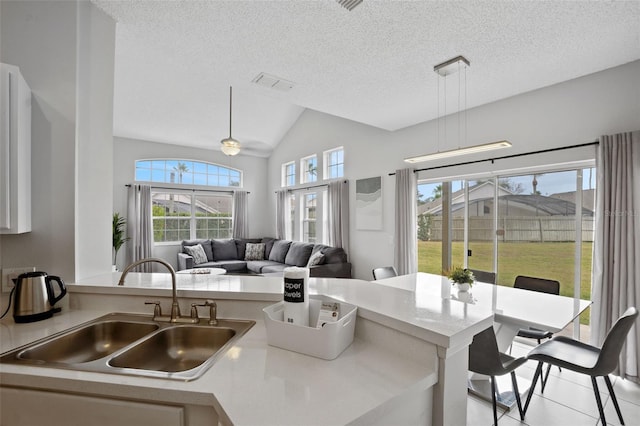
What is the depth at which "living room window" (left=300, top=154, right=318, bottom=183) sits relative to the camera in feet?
20.1

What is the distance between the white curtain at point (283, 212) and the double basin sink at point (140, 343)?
5.29 metres

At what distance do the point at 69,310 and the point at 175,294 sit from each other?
0.67 meters

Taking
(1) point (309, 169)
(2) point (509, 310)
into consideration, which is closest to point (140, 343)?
(2) point (509, 310)

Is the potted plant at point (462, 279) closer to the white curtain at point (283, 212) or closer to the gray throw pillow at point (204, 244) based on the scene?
the white curtain at point (283, 212)

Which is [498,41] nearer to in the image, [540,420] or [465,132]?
[465,132]

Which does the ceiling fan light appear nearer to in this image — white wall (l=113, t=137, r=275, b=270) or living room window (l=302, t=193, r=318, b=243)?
living room window (l=302, t=193, r=318, b=243)

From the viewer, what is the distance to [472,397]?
2.27 m

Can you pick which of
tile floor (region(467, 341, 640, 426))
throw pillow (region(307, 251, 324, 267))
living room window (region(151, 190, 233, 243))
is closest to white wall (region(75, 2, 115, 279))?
tile floor (region(467, 341, 640, 426))

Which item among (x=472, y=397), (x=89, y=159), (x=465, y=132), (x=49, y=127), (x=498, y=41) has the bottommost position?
(x=472, y=397)

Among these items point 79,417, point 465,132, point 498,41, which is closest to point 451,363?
point 79,417

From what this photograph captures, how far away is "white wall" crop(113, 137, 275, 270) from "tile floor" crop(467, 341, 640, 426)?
591 cm

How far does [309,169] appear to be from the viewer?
6.31 meters

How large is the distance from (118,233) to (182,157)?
2.09 m

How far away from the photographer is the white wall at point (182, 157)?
5.89 metres
